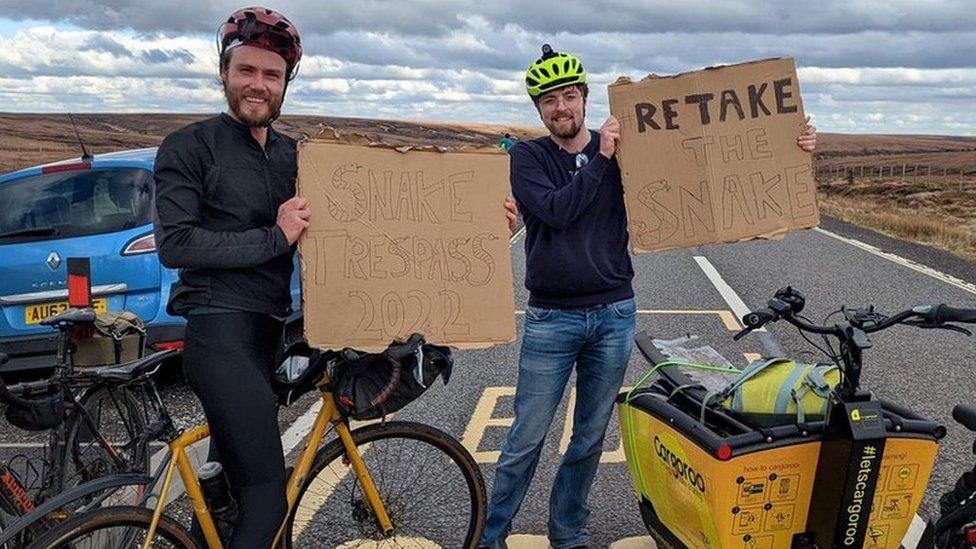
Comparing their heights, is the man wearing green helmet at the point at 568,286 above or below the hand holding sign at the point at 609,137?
below

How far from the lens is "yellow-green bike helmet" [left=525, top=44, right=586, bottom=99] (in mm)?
3219

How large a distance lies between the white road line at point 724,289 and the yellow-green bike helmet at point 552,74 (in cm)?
521

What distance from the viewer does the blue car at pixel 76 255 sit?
5.88m

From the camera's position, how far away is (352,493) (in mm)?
3354

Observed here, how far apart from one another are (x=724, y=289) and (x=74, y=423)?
883cm

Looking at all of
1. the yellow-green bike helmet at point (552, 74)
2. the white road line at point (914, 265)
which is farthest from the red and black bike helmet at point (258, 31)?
the white road line at point (914, 265)

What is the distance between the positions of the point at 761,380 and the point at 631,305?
64 centimetres

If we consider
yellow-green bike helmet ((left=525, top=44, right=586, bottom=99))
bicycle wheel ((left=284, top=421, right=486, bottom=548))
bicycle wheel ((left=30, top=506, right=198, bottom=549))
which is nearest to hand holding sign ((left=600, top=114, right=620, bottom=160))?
yellow-green bike helmet ((left=525, top=44, right=586, bottom=99))

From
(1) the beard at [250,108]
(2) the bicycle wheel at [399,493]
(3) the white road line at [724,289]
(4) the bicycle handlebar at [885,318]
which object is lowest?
(3) the white road line at [724,289]

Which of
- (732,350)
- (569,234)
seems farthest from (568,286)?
(732,350)

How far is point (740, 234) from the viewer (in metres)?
3.41

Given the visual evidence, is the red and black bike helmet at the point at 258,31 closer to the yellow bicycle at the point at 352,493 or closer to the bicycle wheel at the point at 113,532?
the yellow bicycle at the point at 352,493

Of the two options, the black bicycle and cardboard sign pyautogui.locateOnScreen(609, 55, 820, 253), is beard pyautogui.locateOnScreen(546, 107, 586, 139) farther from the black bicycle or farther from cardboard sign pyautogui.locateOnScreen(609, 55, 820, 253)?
the black bicycle

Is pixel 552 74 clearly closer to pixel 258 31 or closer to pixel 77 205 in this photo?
pixel 258 31
